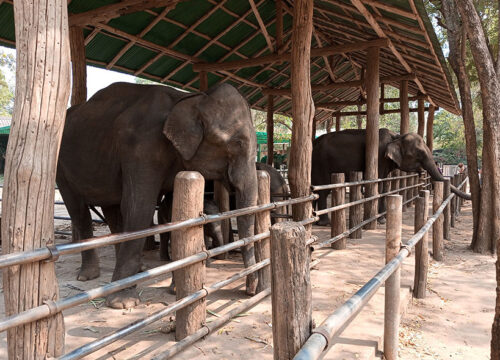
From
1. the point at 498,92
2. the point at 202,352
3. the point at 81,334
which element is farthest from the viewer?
the point at 498,92

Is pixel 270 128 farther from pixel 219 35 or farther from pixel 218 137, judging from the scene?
pixel 218 137

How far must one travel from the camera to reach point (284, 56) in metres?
7.46

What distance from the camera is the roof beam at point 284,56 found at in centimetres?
664

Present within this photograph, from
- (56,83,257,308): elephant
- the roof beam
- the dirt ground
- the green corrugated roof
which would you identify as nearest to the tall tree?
the green corrugated roof

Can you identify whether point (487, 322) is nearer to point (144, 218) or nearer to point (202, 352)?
point (202, 352)

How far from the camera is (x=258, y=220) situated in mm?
3525

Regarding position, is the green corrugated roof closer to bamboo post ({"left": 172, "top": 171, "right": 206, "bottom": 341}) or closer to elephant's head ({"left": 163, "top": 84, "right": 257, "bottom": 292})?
elephant's head ({"left": 163, "top": 84, "right": 257, "bottom": 292})

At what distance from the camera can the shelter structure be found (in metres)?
1.82

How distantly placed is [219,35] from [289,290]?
24.6 feet

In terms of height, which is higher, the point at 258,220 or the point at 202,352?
the point at 258,220

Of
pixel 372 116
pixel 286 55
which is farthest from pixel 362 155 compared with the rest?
pixel 286 55

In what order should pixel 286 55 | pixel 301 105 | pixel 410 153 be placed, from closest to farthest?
pixel 301 105
pixel 286 55
pixel 410 153

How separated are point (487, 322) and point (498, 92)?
341 cm

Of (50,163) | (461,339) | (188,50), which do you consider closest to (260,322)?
(461,339)
